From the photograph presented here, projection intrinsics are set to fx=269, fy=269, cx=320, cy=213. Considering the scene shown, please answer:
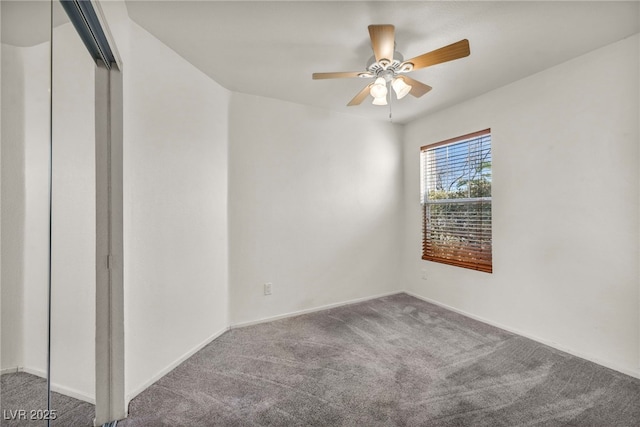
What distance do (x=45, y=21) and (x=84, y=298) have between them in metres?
1.16

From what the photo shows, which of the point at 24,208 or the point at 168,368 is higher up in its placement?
the point at 24,208

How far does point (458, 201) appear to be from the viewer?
124 inches

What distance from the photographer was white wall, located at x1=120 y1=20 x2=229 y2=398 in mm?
1710

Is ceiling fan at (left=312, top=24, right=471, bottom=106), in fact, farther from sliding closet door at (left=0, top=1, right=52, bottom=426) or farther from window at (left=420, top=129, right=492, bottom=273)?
sliding closet door at (left=0, top=1, right=52, bottom=426)

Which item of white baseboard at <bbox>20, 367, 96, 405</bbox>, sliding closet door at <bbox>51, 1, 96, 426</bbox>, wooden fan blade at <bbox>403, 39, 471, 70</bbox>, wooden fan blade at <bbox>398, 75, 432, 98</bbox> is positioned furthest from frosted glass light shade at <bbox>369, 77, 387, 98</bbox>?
white baseboard at <bbox>20, 367, 96, 405</bbox>

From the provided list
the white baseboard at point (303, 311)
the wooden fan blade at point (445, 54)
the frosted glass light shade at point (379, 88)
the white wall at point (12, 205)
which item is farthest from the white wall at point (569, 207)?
the white wall at point (12, 205)

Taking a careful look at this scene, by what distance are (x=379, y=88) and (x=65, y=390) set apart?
2.41 meters

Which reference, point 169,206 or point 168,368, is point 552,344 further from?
point 169,206

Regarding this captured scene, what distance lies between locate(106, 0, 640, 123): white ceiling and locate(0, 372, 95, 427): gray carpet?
190 cm

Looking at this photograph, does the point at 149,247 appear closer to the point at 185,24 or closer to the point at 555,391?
the point at 185,24

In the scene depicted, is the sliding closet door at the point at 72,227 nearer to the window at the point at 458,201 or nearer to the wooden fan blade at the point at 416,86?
the wooden fan blade at the point at 416,86

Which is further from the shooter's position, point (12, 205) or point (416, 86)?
point (416, 86)

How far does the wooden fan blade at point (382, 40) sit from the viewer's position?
60.7 inches

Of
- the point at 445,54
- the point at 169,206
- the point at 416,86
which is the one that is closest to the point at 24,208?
the point at 169,206
